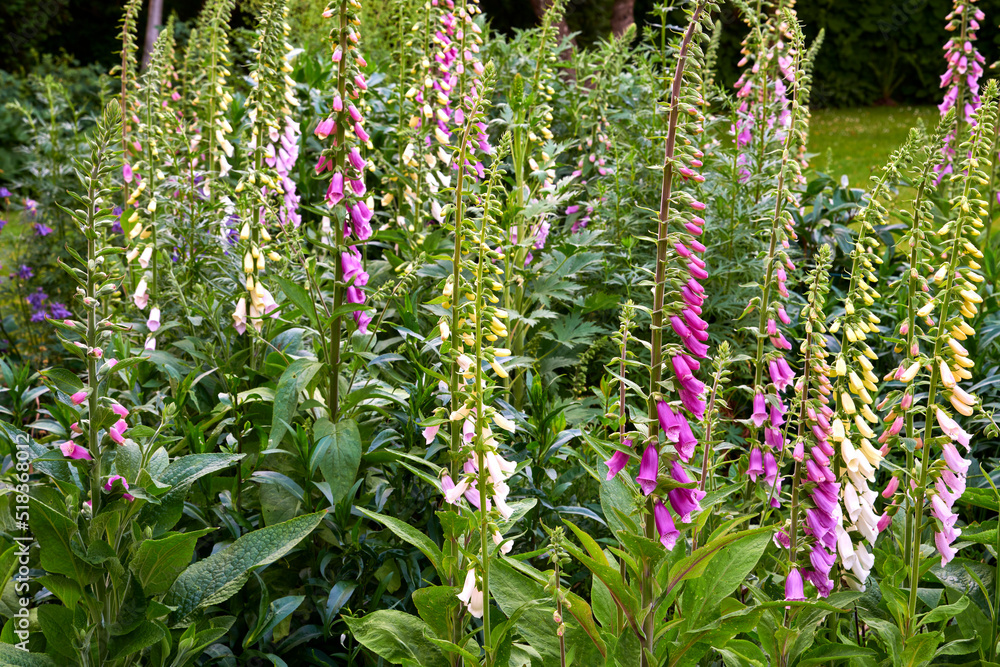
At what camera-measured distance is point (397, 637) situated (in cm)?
198

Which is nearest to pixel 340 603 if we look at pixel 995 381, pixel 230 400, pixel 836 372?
pixel 230 400

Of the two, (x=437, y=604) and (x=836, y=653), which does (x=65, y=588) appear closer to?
(x=437, y=604)

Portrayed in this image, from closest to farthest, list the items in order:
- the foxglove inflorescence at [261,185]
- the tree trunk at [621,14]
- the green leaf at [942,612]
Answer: the green leaf at [942,612] < the foxglove inflorescence at [261,185] < the tree trunk at [621,14]

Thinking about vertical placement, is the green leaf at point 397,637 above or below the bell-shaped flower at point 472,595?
below

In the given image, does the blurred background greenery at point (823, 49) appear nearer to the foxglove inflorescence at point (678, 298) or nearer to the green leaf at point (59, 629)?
the foxglove inflorescence at point (678, 298)

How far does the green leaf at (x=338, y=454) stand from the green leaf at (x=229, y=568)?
27cm

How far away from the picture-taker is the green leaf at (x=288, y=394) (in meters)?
2.44

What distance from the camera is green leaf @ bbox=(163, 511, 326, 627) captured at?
210 centimetres

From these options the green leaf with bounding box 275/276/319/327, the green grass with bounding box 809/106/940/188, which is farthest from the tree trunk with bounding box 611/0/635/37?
the green leaf with bounding box 275/276/319/327

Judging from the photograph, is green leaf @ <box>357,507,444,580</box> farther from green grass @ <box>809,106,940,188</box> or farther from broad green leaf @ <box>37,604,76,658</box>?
green grass @ <box>809,106,940,188</box>

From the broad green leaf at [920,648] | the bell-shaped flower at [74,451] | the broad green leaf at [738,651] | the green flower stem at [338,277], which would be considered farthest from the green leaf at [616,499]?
the bell-shaped flower at [74,451]

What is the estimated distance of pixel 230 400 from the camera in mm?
2869

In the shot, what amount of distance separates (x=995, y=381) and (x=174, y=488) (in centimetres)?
286

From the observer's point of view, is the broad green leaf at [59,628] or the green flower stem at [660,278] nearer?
the green flower stem at [660,278]
